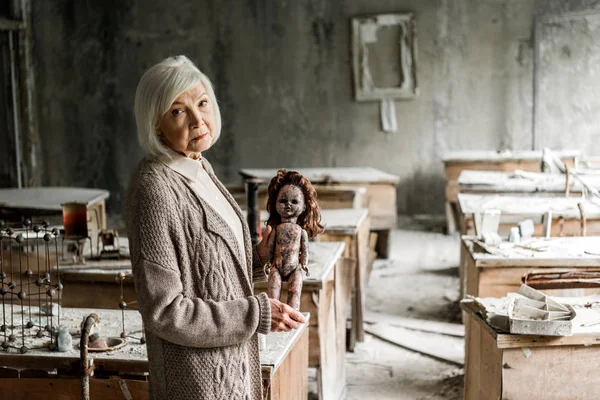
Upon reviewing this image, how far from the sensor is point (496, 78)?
414 inches

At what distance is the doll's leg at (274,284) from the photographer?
7.38ft

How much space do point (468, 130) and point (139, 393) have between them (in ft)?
28.1

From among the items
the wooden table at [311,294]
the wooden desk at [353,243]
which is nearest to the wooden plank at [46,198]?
the wooden table at [311,294]

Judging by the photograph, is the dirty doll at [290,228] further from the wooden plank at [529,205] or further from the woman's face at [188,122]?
the wooden plank at [529,205]

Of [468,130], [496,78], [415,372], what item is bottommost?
[415,372]

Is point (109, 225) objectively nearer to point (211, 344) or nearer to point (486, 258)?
point (486, 258)

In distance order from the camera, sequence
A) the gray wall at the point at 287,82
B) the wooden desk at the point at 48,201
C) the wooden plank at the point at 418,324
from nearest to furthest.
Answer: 1. the wooden plank at the point at 418,324
2. the wooden desk at the point at 48,201
3. the gray wall at the point at 287,82

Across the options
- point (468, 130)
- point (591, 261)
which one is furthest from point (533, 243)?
point (468, 130)

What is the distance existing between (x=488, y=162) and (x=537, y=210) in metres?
3.43

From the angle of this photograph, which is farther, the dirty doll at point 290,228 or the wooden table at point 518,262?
the wooden table at point 518,262

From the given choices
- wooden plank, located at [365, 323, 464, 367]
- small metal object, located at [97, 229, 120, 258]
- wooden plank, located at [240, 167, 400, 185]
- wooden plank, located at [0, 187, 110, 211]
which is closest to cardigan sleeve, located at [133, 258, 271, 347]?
small metal object, located at [97, 229, 120, 258]

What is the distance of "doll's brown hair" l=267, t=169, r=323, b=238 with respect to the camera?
2.37 metres

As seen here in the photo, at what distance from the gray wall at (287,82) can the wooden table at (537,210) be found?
159 inches

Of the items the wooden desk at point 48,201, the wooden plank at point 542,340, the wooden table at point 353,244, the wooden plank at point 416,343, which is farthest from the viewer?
the wooden desk at point 48,201
